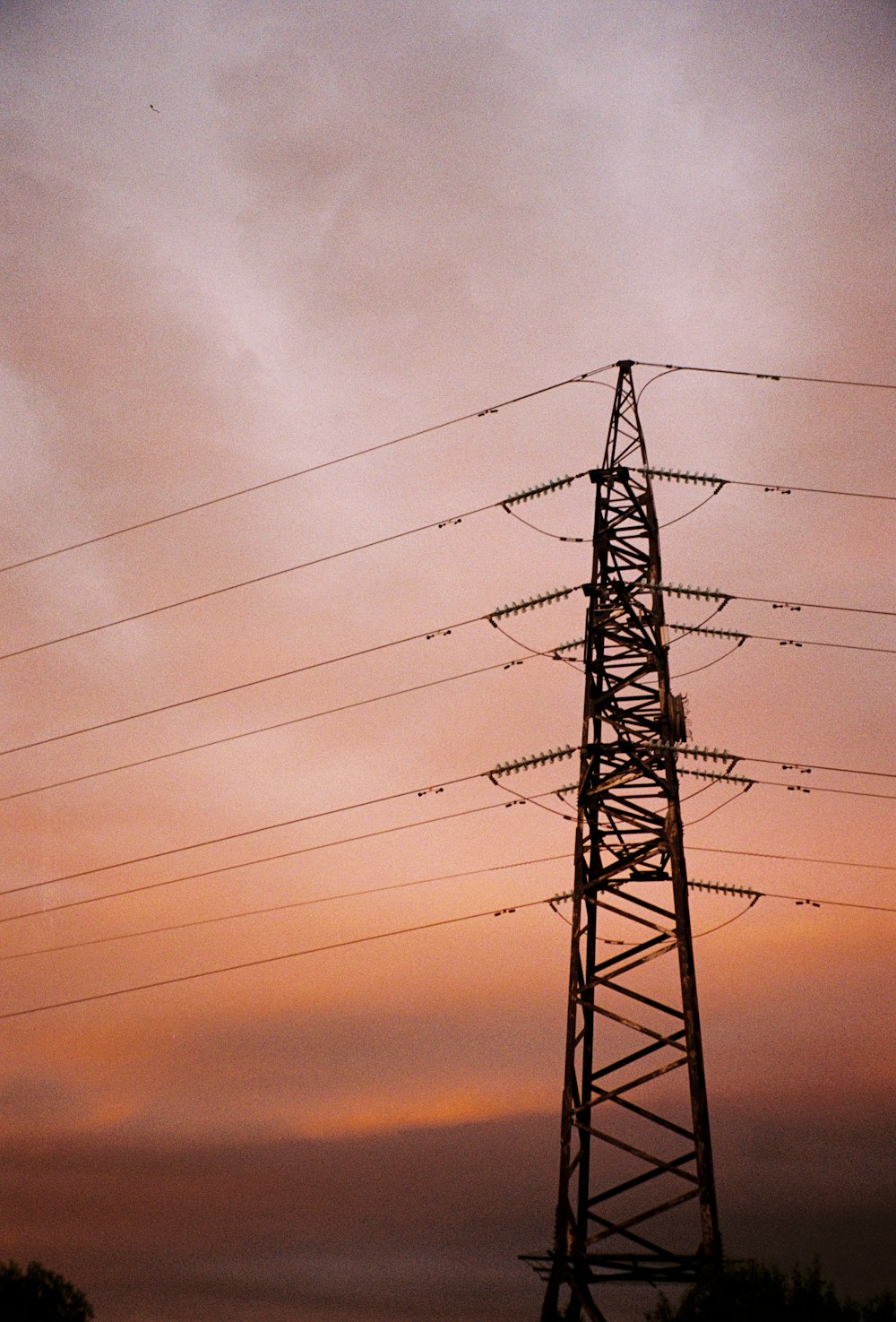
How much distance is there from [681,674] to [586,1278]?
545 inches

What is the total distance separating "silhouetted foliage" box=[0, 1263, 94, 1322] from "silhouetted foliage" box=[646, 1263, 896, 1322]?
1725cm

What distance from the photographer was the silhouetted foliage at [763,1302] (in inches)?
917

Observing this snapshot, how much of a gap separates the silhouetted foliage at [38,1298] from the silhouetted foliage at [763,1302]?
17.2 m

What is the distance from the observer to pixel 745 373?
35.6m

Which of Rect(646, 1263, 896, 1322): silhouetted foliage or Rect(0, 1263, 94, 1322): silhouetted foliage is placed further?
Rect(0, 1263, 94, 1322): silhouetted foliage

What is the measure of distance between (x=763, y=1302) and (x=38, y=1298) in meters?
20.0

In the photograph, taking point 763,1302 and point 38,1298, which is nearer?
point 763,1302

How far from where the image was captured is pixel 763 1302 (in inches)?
922

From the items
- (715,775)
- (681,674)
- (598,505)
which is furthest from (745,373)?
(715,775)

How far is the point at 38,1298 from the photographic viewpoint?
3294 cm

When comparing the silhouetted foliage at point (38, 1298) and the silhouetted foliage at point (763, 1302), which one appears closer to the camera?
the silhouetted foliage at point (763, 1302)

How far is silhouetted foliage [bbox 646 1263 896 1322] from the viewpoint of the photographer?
76.4 ft

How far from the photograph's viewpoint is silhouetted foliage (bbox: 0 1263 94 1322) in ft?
107

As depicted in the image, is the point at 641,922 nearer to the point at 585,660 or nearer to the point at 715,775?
the point at 715,775
